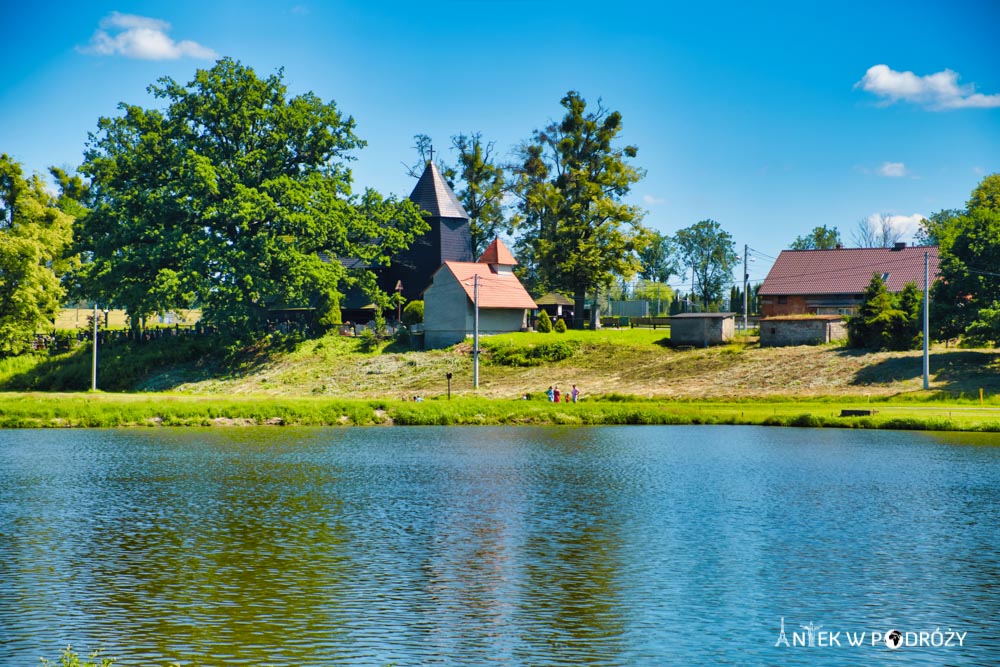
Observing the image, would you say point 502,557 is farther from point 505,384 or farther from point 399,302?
point 399,302

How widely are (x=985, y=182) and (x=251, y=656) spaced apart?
346ft

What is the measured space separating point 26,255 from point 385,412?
42.0 metres

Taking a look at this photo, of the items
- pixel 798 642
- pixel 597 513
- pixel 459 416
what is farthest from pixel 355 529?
pixel 459 416

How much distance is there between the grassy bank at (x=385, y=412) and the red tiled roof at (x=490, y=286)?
2728 centimetres

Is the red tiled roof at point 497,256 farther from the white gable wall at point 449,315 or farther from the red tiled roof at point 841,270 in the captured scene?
the red tiled roof at point 841,270

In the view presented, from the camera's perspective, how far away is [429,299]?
87250mm

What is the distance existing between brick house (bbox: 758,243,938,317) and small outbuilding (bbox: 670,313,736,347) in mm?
15324

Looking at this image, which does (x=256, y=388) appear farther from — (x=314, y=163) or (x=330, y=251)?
(x=314, y=163)

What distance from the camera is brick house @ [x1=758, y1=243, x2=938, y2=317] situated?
93.8 metres

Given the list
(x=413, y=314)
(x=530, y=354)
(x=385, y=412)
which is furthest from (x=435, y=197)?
(x=385, y=412)

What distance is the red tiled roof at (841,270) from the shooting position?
94.1 m

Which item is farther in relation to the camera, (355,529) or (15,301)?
(15,301)

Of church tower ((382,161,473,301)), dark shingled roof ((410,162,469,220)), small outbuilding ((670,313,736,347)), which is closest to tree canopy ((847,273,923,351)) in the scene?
small outbuilding ((670,313,736,347))

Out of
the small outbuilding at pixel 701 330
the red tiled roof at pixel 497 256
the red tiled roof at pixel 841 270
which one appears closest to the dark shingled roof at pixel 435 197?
the red tiled roof at pixel 497 256
